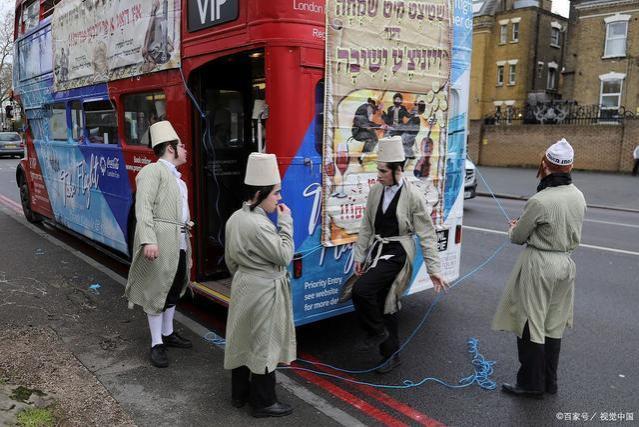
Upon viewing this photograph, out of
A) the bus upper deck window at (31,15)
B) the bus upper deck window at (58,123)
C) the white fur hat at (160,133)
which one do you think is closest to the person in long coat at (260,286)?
the white fur hat at (160,133)

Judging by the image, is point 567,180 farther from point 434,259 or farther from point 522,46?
point 522,46

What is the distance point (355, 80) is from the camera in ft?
14.3

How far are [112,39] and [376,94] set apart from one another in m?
3.40

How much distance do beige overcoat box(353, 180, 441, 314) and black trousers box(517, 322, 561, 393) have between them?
82 centimetres

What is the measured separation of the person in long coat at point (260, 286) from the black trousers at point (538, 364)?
1659 millimetres

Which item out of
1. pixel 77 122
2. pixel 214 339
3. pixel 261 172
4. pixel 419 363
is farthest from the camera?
pixel 77 122

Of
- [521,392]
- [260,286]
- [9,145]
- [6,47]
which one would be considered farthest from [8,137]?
[521,392]

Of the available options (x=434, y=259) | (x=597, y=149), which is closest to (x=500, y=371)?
Answer: (x=434, y=259)

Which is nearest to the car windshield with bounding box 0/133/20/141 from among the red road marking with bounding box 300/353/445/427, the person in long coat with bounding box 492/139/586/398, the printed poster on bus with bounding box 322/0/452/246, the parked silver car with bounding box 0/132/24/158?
the parked silver car with bounding box 0/132/24/158

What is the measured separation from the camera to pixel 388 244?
4.11m

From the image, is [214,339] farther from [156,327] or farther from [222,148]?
[222,148]

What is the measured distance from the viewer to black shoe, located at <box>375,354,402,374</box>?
429 cm

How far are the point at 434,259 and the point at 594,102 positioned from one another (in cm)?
3072

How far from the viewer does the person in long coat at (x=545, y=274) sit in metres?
3.61
